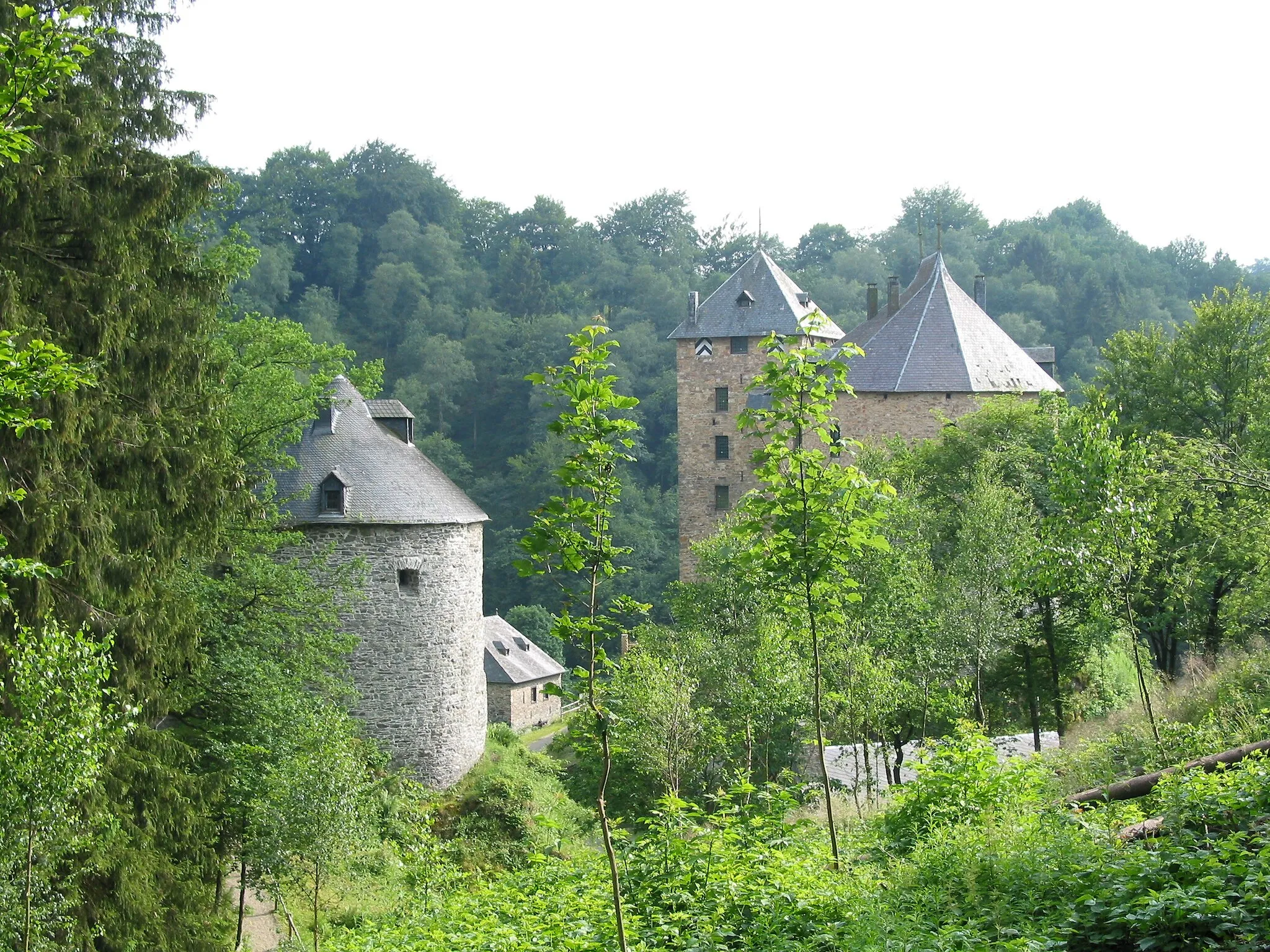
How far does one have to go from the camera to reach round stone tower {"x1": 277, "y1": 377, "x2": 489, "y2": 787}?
20703 millimetres

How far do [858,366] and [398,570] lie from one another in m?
14.9

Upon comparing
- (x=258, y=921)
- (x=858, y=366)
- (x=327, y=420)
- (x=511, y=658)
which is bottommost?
(x=258, y=921)

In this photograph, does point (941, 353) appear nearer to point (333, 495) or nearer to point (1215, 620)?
point (1215, 620)

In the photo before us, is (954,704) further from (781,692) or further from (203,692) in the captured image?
(203,692)

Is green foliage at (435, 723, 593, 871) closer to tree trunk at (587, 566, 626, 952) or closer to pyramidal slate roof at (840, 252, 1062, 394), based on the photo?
tree trunk at (587, 566, 626, 952)

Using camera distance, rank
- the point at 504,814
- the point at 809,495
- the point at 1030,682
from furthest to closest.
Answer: the point at 504,814, the point at 1030,682, the point at 809,495

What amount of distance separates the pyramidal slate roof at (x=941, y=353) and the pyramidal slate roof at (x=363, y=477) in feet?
41.2

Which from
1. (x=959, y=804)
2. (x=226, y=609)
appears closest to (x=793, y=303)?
(x=226, y=609)

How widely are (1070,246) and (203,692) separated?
196ft

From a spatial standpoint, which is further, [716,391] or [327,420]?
[716,391]

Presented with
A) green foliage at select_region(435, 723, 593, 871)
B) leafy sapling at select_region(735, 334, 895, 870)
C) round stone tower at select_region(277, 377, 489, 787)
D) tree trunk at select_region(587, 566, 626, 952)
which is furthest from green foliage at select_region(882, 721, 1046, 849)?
round stone tower at select_region(277, 377, 489, 787)

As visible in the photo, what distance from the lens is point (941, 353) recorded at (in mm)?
30188

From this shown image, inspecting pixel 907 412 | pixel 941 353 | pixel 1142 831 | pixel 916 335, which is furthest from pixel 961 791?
pixel 916 335

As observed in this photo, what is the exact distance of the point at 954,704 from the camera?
676 inches
